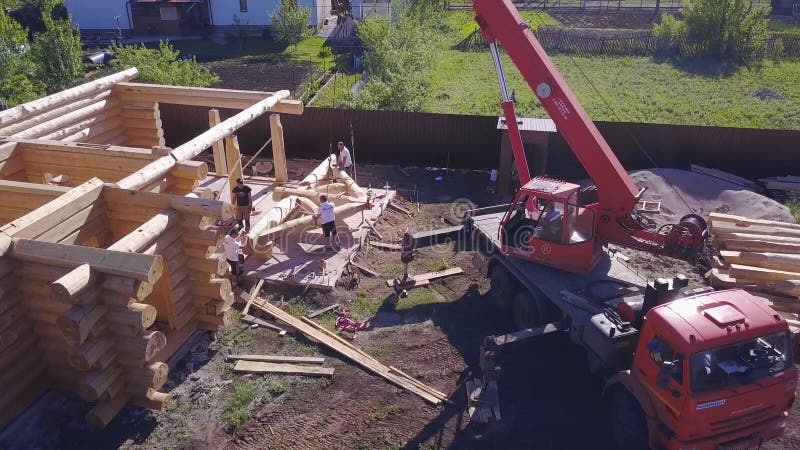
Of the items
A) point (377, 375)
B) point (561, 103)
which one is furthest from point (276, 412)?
point (561, 103)

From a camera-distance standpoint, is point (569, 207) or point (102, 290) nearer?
point (102, 290)

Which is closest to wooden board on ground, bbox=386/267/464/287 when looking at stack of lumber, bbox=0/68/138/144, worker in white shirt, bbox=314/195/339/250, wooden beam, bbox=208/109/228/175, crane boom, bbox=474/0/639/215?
worker in white shirt, bbox=314/195/339/250

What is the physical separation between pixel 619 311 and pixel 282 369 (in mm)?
5857

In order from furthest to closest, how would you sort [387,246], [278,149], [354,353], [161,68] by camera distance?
[161,68], [278,149], [387,246], [354,353]

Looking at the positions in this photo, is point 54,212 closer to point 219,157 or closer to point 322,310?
point 322,310

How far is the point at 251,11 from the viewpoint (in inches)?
1656

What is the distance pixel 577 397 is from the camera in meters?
10.2

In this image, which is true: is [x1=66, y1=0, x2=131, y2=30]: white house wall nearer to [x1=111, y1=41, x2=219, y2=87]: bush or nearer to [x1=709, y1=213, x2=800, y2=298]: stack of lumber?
[x1=111, y1=41, x2=219, y2=87]: bush

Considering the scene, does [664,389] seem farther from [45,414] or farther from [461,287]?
[45,414]

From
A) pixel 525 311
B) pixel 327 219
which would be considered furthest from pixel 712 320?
pixel 327 219

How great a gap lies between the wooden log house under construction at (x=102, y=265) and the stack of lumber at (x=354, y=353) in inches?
43.1

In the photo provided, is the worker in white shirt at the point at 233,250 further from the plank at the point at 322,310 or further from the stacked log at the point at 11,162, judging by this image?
the stacked log at the point at 11,162

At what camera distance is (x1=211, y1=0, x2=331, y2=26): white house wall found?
136 feet

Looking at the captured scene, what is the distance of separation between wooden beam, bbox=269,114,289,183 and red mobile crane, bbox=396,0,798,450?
656cm
